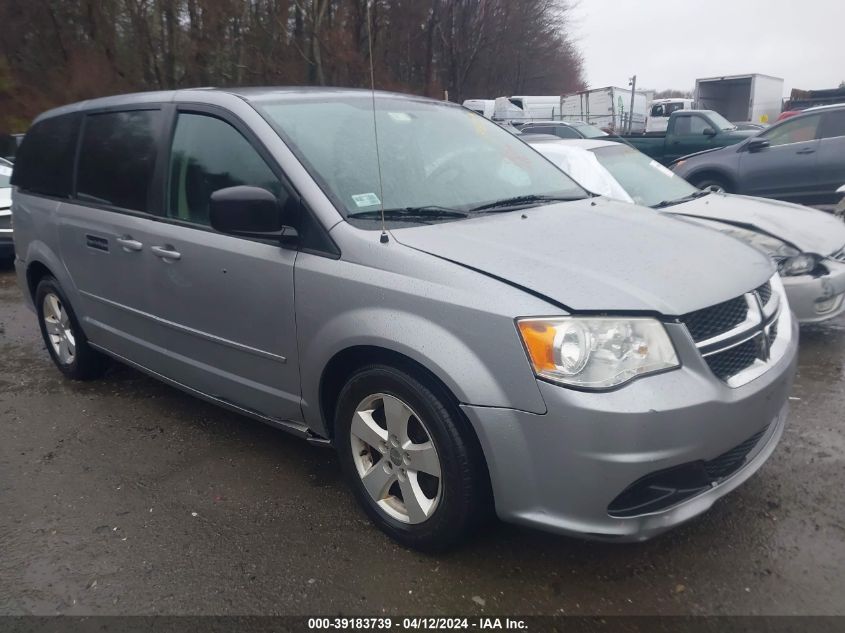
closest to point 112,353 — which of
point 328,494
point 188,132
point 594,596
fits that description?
point 188,132

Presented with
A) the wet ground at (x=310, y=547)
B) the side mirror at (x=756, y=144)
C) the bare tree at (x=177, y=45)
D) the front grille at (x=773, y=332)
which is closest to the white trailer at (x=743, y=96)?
the bare tree at (x=177, y=45)

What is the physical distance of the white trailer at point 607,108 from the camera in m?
27.8

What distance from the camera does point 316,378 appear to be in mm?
2924

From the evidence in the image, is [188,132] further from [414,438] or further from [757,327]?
[757,327]

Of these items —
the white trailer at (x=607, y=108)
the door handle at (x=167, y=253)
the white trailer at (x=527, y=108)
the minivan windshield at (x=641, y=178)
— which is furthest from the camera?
the white trailer at (x=527, y=108)

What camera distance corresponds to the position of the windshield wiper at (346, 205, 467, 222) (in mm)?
2883

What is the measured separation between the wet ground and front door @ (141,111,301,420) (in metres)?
0.45

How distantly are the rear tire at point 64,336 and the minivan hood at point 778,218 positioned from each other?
432 cm

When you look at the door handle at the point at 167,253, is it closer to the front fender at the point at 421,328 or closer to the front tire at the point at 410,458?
the front fender at the point at 421,328

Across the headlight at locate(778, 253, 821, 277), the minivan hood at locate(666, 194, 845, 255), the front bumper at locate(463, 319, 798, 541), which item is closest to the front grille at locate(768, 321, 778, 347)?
the front bumper at locate(463, 319, 798, 541)

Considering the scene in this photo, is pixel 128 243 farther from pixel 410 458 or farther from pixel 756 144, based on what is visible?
pixel 756 144

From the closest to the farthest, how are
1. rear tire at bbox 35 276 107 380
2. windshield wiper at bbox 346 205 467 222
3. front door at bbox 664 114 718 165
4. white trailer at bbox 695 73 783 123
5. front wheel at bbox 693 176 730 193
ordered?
1. windshield wiper at bbox 346 205 467 222
2. rear tire at bbox 35 276 107 380
3. front wheel at bbox 693 176 730 193
4. front door at bbox 664 114 718 165
5. white trailer at bbox 695 73 783 123

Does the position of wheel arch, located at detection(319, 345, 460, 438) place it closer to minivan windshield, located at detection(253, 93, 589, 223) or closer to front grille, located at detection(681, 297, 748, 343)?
minivan windshield, located at detection(253, 93, 589, 223)

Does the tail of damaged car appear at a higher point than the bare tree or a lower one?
lower
